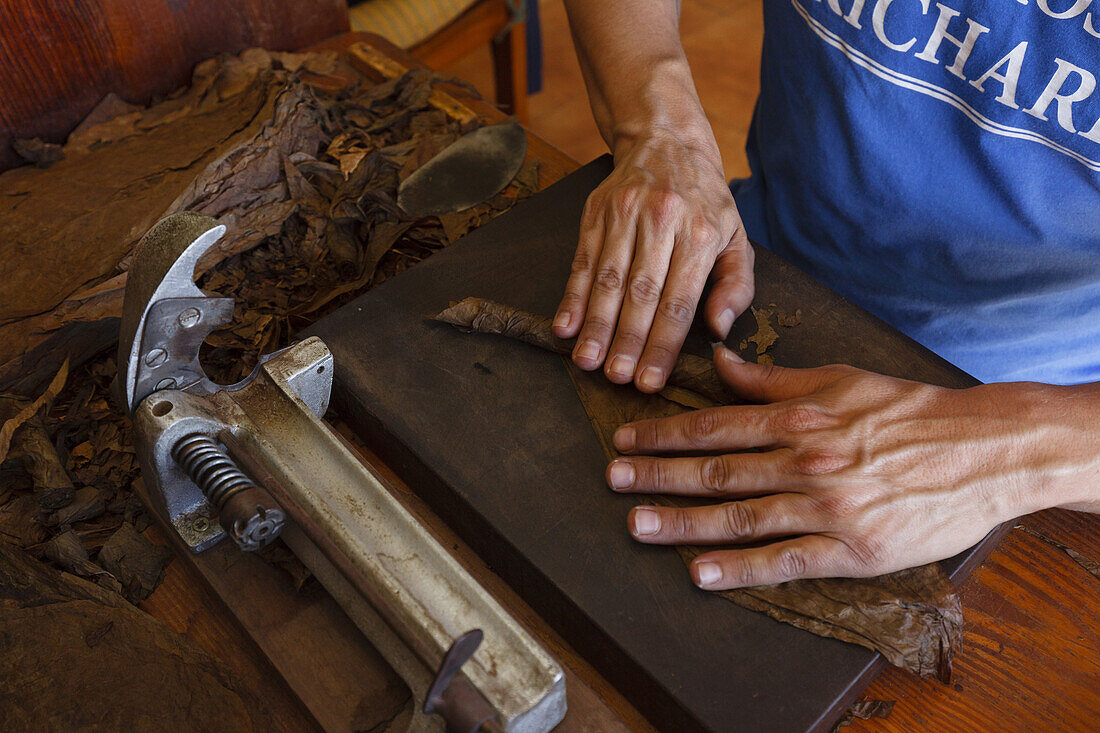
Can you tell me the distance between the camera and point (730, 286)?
3.44 ft

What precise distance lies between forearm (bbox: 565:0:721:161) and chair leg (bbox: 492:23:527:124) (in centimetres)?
122

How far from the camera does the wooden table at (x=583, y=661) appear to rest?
2.50 feet

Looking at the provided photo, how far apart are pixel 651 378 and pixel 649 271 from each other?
159mm

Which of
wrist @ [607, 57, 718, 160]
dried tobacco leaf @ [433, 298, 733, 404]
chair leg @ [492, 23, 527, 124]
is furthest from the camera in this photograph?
chair leg @ [492, 23, 527, 124]

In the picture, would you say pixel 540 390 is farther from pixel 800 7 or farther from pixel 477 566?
pixel 800 7

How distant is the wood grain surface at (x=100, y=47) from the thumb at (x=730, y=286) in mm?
1027

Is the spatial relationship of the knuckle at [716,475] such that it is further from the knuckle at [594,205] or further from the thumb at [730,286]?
the knuckle at [594,205]

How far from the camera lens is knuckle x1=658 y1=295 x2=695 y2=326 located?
1015 millimetres

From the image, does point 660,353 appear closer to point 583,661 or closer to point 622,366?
point 622,366

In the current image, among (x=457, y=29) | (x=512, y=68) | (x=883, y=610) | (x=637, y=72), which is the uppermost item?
(x=637, y=72)

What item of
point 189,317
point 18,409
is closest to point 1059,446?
point 189,317

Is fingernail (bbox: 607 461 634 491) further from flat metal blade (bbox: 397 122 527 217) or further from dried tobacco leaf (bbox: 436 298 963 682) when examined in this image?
flat metal blade (bbox: 397 122 527 217)

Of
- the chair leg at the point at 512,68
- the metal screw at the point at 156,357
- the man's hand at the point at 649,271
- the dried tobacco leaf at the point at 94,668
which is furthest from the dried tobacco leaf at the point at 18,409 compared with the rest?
the chair leg at the point at 512,68

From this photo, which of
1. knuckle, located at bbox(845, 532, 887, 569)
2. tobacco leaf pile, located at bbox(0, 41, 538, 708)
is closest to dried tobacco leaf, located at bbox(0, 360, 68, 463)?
tobacco leaf pile, located at bbox(0, 41, 538, 708)
